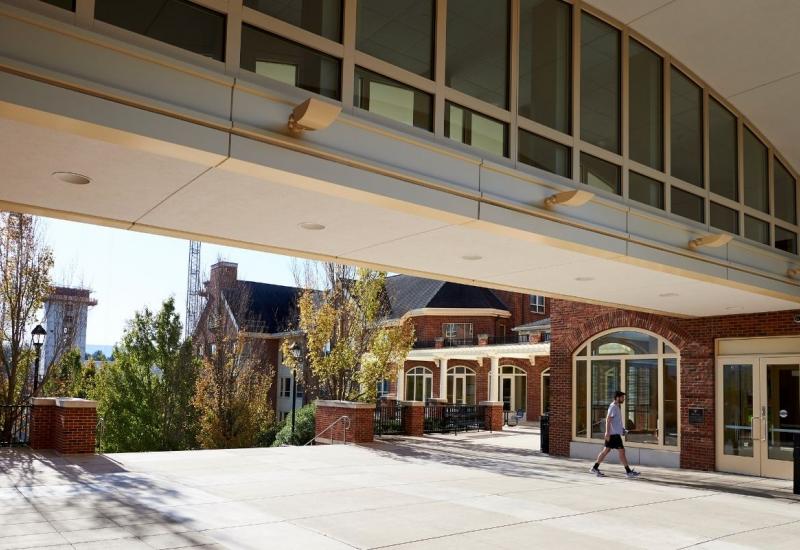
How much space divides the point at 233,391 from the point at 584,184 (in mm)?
19929

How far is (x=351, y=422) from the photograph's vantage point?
18875mm

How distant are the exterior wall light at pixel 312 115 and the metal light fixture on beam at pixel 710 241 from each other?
7230mm

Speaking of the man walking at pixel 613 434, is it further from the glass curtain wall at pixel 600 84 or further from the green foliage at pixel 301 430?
the green foliage at pixel 301 430

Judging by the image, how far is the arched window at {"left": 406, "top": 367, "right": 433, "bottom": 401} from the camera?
136 feet

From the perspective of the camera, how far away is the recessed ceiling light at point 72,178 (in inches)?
279

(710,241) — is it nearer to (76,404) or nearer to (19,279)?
(76,404)

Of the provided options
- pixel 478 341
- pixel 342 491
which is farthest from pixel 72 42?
pixel 478 341

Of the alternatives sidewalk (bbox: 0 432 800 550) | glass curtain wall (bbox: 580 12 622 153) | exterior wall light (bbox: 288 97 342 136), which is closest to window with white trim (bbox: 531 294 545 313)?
sidewalk (bbox: 0 432 800 550)

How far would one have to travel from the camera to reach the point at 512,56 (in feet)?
31.4

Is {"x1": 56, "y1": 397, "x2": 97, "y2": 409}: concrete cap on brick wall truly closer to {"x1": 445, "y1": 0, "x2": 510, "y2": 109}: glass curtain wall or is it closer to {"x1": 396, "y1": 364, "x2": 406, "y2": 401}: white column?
{"x1": 445, "y1": 0, "x2": 510, "y2": 109}: glass curtain wall

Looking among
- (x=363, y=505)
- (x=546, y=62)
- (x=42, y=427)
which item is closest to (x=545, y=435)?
(x=363, y=505)

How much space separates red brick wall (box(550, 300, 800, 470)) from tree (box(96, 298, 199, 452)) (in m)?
15.6

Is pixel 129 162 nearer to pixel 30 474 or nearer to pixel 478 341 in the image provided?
pixel 30 474

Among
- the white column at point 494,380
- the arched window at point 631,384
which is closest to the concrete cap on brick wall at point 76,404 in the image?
the arched window at point 631,384
